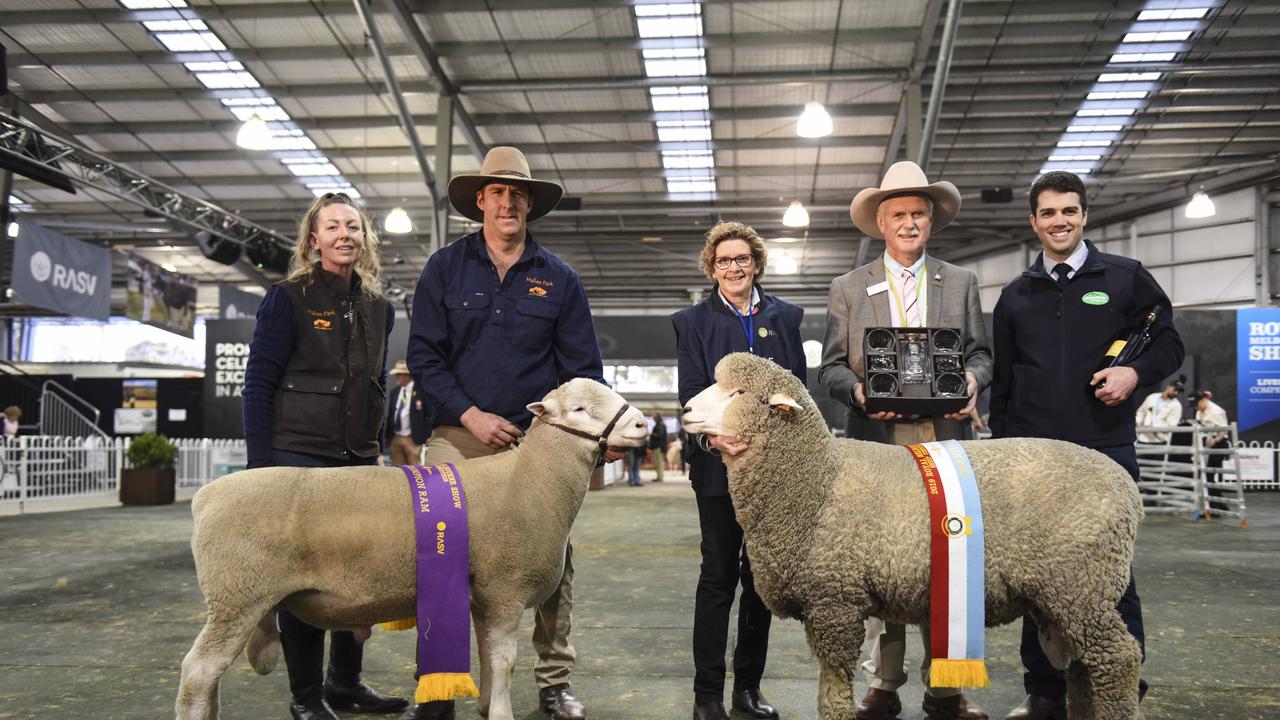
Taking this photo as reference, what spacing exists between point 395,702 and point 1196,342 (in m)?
18.6

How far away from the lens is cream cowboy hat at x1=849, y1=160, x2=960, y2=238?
10.3 ft

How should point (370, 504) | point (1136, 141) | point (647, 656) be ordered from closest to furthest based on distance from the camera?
point (370, 504), point (647, 656), point (1136, 141)

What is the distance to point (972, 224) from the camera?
71.6 feet

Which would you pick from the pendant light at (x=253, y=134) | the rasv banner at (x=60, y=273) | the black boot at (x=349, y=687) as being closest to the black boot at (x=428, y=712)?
the black boot at (x=349, y=687)

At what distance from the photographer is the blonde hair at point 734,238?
10.3 ft

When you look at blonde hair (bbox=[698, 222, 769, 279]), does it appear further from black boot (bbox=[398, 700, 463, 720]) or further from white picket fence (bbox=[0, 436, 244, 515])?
white picket fence (bbox=[0, 436, 244, 515])

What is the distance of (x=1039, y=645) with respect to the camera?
301 cm

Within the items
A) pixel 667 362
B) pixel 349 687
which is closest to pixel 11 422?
pixel 667 362

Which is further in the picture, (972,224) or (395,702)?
(972,224)

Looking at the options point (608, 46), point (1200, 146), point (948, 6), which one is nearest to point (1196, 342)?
point (1200, 146)

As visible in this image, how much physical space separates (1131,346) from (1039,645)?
3.64 feet

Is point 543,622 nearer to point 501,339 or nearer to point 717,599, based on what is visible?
point 717,599

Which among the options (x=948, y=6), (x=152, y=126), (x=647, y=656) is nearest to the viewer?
(x=647, y=656)

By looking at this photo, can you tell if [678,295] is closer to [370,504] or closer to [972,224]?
[972,224]
